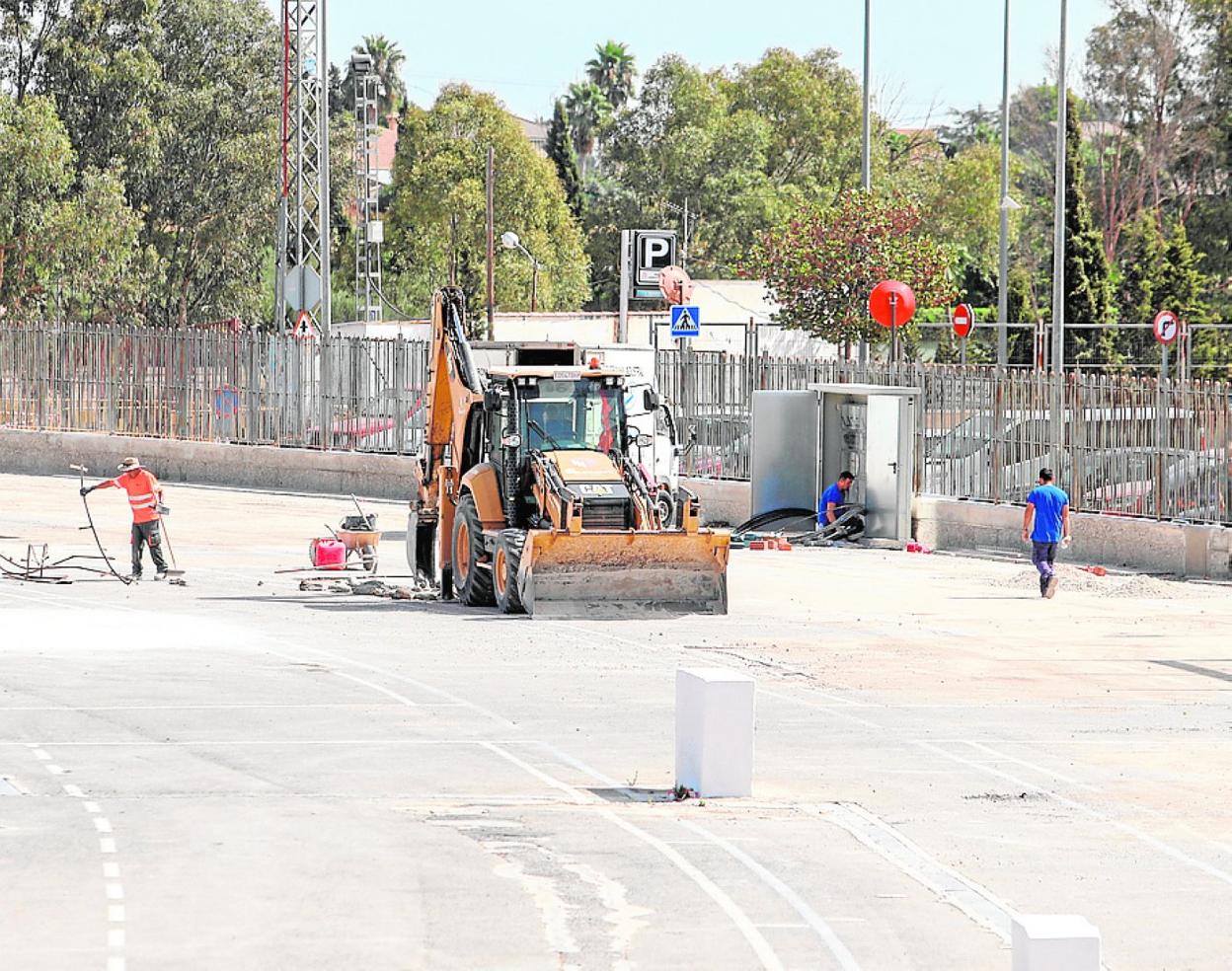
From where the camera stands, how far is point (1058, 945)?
727 cm

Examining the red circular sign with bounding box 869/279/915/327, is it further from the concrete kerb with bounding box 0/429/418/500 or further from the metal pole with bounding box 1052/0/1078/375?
the concrete kerb with bounding box 0/429/418/500

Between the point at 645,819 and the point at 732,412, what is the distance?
82.0 ft

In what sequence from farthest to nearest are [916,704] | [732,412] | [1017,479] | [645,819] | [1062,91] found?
[1062,91], [732,412], [1017,479], [916,704], [645,819]

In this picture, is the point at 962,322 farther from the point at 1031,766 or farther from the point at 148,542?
the point at 1031,766

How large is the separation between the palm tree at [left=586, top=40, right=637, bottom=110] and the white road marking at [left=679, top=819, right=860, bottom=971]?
13738 cm

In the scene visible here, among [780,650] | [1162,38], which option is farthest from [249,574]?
[1162,38]

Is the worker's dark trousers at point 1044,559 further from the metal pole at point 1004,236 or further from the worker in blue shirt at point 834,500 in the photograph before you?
the metal pole at point 1004,236

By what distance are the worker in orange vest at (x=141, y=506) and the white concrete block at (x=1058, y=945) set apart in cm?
1962

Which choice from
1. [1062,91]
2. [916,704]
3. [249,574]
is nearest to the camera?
[916,704]

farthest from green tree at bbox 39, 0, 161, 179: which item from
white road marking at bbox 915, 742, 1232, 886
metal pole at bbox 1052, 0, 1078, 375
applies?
white road marking at bbox 915, 742, 1232, 886

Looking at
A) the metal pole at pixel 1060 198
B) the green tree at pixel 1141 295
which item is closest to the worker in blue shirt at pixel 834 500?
the metal pole at pixel 1060 198

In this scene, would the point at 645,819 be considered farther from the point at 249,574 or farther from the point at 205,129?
the point at 205,129

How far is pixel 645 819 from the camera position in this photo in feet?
42.1

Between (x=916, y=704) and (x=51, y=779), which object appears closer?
(x=51, y=779)
